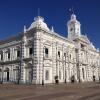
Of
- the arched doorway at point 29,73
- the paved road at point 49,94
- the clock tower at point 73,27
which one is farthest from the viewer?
the clock tower at point 73,27

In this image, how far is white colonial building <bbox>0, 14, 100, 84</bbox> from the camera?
3328 centimetres

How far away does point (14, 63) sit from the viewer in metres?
37.4

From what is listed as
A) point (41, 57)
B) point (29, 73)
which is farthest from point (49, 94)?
point (29, 73)

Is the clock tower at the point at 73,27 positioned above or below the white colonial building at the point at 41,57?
above

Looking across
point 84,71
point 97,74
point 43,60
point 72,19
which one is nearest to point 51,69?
point 43,60

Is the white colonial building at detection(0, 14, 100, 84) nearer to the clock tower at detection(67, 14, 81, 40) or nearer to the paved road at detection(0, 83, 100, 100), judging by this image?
the clock tower at detection(67, 14, 81, 40)

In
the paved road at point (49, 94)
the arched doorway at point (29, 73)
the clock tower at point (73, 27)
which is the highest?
the clock tower at point (73, 27)

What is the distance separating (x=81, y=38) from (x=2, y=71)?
76.9ft

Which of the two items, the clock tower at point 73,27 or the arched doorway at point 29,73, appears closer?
the arched doorway at point 29,73

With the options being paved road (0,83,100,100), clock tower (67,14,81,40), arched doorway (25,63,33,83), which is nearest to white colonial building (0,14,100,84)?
arched doorway (25,63,33,83)

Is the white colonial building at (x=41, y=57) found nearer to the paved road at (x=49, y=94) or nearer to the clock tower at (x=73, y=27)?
the clock tower at (x=73, y=27)

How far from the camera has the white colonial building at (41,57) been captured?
33281 mm

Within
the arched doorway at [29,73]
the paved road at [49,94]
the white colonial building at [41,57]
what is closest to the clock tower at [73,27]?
the white colonial building at [41,57]

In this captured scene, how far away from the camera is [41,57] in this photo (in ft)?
109
